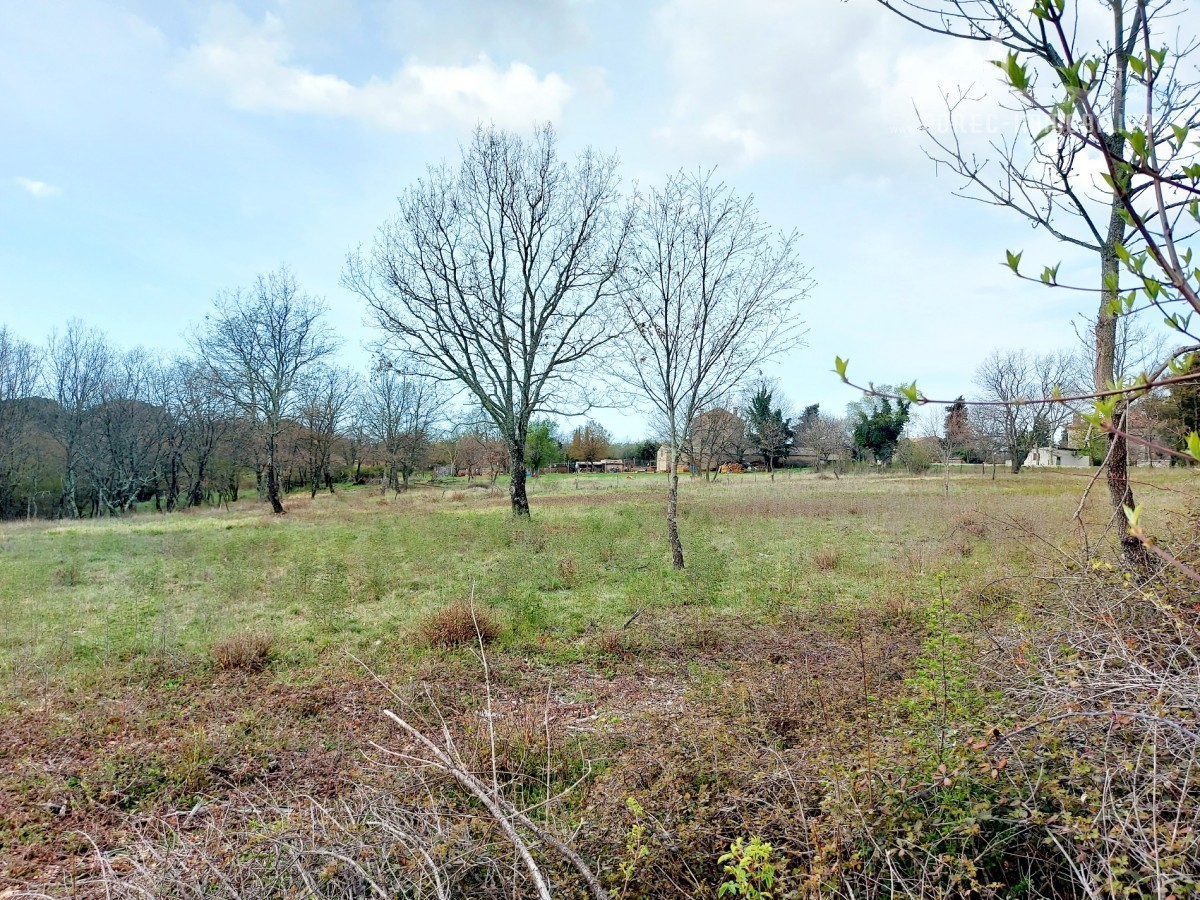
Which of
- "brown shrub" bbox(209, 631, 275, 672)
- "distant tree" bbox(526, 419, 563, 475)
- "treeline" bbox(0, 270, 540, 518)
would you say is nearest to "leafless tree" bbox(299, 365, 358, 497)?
"treeline" bbox(0, 270, 540, 518)

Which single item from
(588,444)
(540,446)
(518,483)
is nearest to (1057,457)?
(518,483)

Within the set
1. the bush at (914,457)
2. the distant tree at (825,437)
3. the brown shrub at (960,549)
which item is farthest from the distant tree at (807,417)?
the brown shrub at (960,549)

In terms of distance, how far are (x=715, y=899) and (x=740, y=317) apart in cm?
855

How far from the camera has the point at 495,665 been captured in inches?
229

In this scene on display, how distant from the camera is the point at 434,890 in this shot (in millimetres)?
2197

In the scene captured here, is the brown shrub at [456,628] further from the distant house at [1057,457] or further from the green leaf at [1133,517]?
the green leaf at [1133,517]

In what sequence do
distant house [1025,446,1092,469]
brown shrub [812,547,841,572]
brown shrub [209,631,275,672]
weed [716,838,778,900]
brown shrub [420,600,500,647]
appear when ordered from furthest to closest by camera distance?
brown shrub [812,547,841,572] < brown shrub [420,600,500,647] < brown shrub [209,631,275,672] < distant house [1025,446,1092,469] < weed [716,838,778,900]

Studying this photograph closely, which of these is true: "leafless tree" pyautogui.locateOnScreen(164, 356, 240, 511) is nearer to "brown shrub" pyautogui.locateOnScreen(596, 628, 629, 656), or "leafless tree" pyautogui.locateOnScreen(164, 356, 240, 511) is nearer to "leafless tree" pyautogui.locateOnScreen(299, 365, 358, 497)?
"leafless tree" pyautogui.locateOnScreen(299, 365, 358, 497)

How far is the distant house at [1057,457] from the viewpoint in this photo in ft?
8.70

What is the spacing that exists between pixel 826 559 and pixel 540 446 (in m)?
44.0

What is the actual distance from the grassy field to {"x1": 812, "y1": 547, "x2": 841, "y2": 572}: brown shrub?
5 cm

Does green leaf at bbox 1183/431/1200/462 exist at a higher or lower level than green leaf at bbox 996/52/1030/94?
lower

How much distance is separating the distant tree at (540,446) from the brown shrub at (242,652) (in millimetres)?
43922

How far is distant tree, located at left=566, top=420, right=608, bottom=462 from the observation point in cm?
6744
